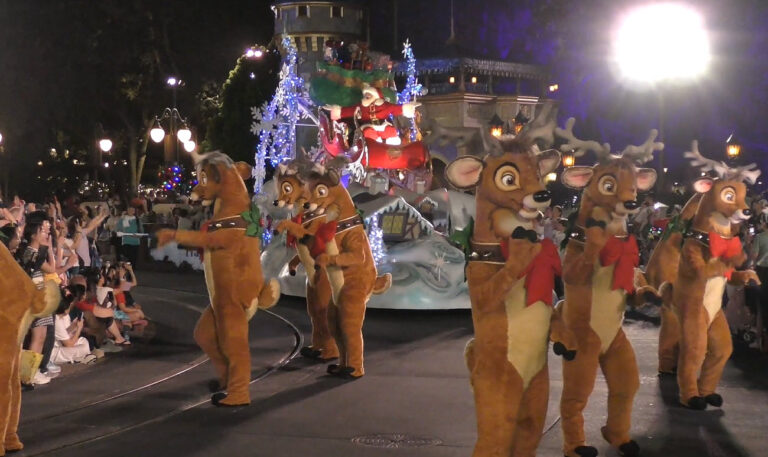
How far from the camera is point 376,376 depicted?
1000 cm

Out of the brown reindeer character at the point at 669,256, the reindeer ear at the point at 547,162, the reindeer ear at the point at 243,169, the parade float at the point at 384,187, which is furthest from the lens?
the parade float at the point at 384,187

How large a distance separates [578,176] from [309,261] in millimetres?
4215

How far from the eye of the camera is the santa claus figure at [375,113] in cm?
1725

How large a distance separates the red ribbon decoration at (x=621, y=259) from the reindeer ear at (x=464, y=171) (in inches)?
55.3

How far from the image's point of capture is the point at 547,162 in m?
6.20

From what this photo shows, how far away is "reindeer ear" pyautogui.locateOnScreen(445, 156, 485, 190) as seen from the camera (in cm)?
609

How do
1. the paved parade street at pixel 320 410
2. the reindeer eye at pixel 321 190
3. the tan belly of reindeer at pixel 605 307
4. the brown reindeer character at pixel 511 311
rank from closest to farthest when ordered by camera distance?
1. the brown reindeer character at pixel 511 311
2. the tan belly of reindeer at pixel 605 307
3. the paved parade street at pixel 320 410
4. the reindeer eye at pixel 321 190

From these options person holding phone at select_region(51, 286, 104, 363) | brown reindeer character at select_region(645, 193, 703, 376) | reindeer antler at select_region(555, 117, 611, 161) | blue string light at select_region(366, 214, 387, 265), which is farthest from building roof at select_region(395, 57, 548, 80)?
reindeer antler at select_region(555, 117, 611, 161)

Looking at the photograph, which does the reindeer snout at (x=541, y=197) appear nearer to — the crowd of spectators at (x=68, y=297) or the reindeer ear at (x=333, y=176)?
the reindeer ear at (x=333, y=176)

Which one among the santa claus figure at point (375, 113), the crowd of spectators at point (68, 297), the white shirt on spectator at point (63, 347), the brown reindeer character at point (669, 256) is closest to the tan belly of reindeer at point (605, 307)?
the brown reindeer character at point (669, 256)

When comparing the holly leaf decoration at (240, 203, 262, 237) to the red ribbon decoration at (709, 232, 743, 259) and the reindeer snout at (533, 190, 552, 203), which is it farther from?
the red ribbon decoration at (709, 232, 743, 259)

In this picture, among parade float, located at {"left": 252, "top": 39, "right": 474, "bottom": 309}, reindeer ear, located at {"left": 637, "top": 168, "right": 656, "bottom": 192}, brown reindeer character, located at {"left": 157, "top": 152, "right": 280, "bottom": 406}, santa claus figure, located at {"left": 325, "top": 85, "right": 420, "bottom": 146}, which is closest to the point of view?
reindeer ear, located at {"left": 637, "top": 168, "right": 656, "bottom": 192}

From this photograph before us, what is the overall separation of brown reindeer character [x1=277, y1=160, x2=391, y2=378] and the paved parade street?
1.19 ft

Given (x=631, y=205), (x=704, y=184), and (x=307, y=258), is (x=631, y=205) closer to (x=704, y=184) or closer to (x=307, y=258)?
(x=704, y=184)
